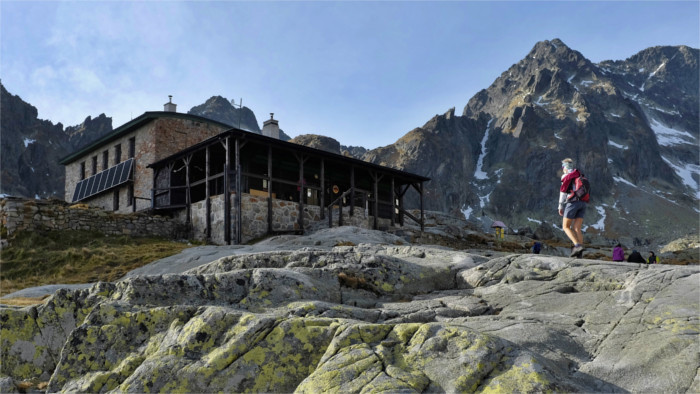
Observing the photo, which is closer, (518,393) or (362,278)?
(518,393)

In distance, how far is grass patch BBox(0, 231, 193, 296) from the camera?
19422 mm

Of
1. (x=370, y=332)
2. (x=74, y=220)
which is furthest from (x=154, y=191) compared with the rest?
(x=370, y=332)

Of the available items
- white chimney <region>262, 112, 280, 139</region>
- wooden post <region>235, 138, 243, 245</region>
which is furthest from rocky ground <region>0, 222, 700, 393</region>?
white chimney <region>262, 112, 280, 139</region>

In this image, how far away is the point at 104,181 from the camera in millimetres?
40312

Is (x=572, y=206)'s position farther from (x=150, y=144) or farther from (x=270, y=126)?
(x=150, y=144)

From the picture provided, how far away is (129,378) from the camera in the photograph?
5.04 m

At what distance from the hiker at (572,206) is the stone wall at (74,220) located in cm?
2302

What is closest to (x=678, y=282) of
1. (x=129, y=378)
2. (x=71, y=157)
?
(x=129, y=378)

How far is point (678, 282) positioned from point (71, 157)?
4911 centimetres

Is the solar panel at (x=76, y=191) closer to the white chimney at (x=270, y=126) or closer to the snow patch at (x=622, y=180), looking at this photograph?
the white chimney at (x=270, y=126)

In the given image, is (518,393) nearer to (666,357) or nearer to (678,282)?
(666,357)

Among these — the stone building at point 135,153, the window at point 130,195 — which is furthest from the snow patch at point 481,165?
the window at point 130,195

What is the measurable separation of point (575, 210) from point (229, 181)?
62.6 ft

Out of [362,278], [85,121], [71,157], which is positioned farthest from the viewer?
[85,121]
